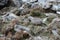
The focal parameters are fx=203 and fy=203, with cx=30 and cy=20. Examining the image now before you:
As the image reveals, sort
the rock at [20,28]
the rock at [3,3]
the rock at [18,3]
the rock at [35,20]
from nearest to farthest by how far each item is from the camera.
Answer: the rock at [20,28] → the rock at [35,20] → the rock at [18,3] → the rock at [3,3]

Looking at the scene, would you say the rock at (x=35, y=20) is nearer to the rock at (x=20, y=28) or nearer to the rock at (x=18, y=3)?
the rock at (x=20, y=28)

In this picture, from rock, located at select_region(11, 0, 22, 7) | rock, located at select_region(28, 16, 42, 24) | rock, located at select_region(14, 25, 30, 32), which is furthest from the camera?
rock, located at select_region(11, 0, 22, 7)

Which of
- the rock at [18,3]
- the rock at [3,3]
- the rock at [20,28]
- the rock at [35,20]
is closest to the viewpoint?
the rock at [20,28]

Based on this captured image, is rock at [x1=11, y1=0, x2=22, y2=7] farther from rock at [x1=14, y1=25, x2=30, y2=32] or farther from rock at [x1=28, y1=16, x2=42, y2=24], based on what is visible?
rock at [x1=14, y1=25, x2=30, y2=32]

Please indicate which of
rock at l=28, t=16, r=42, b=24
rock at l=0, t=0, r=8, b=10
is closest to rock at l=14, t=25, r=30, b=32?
rock at l=28, t=16, r=42, b=24

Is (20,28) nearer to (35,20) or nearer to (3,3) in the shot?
(35,20)

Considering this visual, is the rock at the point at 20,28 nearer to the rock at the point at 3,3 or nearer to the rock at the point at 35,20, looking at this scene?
the rock at the point at 35,20

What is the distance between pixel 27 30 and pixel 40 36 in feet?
2.11

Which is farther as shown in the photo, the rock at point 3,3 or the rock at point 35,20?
the rock at point 3,3

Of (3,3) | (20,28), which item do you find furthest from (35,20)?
(3,3)

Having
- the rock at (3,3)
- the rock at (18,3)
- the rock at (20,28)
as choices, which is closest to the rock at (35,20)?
the rock at (20,28)

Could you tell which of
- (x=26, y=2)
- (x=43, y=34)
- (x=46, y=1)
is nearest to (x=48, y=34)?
(x=43, y=34)

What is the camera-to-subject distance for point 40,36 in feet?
26.7

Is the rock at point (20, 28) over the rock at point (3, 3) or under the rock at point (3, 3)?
over
